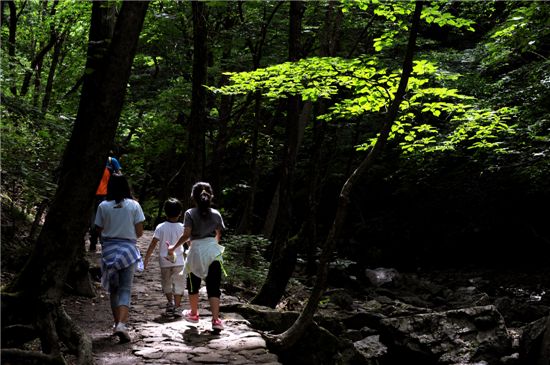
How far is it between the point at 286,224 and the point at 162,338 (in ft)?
11.0

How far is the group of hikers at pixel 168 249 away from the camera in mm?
6898

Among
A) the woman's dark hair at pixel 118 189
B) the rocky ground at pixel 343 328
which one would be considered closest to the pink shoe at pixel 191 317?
the rocky ground at pixel 343 328

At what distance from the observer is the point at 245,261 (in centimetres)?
1378

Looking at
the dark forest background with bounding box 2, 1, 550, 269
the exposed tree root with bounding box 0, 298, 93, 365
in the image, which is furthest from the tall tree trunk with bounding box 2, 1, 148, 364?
the dark forest background with bounding box 2, 1, 550, 269

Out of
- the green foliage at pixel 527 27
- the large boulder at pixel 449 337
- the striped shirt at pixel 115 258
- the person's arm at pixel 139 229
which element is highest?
the green foliage at pixel 527 27

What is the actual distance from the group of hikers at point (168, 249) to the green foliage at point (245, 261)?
375 centimetres

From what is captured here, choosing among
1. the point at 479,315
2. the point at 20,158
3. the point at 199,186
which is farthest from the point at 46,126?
the point at 479,315

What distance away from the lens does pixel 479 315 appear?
11.1 m

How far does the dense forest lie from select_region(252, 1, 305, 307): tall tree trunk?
28 mm

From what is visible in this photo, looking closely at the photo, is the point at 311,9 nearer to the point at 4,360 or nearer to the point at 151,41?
→ the point at 151,41

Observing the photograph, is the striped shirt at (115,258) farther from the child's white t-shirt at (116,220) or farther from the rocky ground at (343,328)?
the rocky ground at (343,328)

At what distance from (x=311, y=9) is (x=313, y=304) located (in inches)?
370

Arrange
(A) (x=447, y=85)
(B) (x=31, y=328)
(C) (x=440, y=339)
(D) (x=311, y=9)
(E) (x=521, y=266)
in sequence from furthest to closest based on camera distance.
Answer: (E) (x=521, y=266) → (D) (x=311, y=9) → (A) (x=447, y=85) → (C) (x=440, y=339) → (B) (x=31, y=328)

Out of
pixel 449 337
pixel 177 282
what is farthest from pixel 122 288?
pixel 449 337
